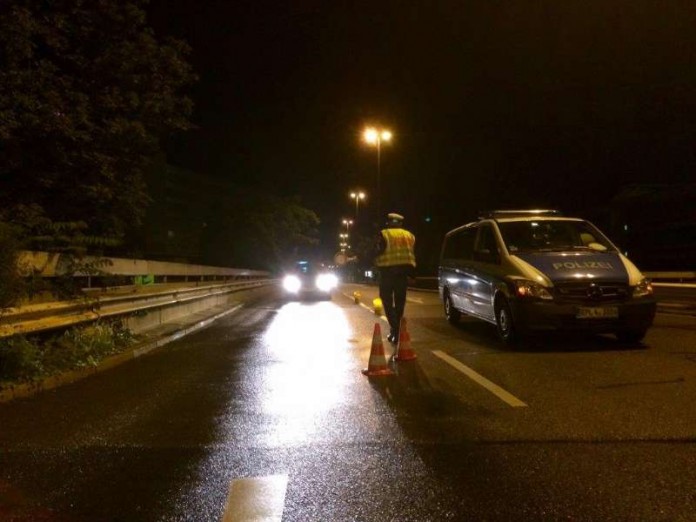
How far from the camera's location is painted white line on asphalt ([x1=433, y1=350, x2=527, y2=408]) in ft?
19.3

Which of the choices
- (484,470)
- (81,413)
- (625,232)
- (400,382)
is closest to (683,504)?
(484,470)

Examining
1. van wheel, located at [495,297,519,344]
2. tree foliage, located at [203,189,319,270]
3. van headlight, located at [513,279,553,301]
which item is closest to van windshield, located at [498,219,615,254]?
van wheel, located at [495,297,519,344]

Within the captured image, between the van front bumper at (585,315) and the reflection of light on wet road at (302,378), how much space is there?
256 centimetres

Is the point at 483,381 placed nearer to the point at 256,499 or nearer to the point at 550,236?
the point at 256,499

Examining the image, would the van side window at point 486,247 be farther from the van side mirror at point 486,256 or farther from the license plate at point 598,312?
the license plate at point 598,312

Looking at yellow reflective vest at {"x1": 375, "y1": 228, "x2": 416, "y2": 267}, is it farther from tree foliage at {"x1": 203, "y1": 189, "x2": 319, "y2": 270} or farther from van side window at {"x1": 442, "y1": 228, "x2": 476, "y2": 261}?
tree foliage at {"x1": 203, "y1": 189, "x2": 319, "y2": 270}

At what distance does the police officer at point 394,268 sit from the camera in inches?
364

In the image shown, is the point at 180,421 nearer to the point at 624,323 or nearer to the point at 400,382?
the point at 400,382

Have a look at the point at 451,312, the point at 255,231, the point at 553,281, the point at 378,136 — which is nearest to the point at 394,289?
the point at 553,281

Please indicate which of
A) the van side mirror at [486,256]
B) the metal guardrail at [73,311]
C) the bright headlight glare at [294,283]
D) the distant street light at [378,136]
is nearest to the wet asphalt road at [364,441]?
the metal guardrail at [73,311]

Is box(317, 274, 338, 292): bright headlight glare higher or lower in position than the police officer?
lower

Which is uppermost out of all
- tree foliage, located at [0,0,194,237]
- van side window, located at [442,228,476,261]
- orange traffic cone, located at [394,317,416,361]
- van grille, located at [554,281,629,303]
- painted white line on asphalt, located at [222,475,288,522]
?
tree foliage, located at [0,0,194,237]

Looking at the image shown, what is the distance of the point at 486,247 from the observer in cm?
1042

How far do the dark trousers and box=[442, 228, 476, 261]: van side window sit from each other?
7.58ft
